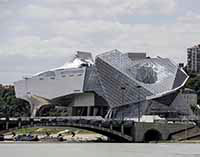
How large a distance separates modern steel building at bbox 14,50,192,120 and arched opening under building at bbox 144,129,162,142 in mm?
14092

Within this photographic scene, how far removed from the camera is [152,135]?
132750mm

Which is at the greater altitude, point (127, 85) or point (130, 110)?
point (127, 85)

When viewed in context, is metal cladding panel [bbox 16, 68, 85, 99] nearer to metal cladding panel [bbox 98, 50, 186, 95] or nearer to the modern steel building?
the modern steel building

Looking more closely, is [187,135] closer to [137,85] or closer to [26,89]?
[137,85]

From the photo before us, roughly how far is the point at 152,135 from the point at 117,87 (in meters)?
28.5

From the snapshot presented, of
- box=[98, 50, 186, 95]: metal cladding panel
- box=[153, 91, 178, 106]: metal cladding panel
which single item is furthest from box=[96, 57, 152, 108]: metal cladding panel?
box=[153, 91, 178, 106]: metal cladding panel

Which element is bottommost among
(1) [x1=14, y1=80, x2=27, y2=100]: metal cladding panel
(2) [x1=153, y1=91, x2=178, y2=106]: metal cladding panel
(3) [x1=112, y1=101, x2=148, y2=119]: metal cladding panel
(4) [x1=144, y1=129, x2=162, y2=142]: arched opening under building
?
(4) [x1=144, y1=129, x2=162, y2=142]: arched opening under building

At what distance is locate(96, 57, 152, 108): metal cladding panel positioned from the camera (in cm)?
15712

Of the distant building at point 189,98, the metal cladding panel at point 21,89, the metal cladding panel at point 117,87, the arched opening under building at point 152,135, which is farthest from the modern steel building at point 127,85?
the arched opening under building at point 152,135

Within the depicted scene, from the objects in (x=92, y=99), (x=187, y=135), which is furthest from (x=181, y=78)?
(x=187, y=135)

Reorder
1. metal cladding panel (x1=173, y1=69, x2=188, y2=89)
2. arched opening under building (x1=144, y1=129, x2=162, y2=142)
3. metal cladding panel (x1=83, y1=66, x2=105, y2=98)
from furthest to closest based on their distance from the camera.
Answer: metal cladding panel (x1=83, y1=66, x2=105, y2=98)
metal cladding panel (x1=173, y1=69, x2=188, y2=89)
arched opening under building (x1=144, y1=129, x2=162, y2=142)

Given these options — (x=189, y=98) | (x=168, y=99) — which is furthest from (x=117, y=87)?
(x=189, y=98)

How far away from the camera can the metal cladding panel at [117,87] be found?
157125mm

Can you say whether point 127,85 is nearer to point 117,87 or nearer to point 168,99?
point 117,87
